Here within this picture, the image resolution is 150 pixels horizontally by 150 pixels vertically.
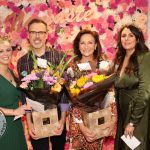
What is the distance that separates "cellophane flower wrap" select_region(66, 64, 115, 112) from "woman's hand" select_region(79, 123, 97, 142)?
18cm

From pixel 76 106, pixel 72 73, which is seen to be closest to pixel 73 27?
pixel 72 73

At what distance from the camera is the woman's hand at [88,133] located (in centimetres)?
266

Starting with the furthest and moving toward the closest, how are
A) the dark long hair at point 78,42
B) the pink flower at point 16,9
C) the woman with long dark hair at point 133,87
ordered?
the pink flower at point 16,9 < the dark long hair at point 78,42 < the woman with long dark hair at point 133,87

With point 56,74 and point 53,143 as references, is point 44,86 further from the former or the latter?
point 53,143

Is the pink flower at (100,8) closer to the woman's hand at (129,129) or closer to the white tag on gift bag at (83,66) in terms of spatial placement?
the white tag on gift bag at (83,66)

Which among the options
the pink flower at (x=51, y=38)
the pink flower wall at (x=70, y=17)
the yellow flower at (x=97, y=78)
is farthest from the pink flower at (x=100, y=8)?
the yellow flower at (x=97, y=78)

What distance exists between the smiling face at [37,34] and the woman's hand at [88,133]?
0.85m

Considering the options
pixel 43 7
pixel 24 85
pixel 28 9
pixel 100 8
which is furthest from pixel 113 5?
pixel 24 85

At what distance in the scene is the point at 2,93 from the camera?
266cm

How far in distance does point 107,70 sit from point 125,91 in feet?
1.01

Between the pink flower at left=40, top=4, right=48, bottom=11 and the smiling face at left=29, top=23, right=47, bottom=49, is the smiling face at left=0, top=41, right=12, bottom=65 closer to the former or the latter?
the smiling face at left=29, top=23, right=47, bottom=49

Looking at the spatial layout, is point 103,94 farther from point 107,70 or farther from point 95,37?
point 95,37

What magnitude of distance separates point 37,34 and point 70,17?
1.09m

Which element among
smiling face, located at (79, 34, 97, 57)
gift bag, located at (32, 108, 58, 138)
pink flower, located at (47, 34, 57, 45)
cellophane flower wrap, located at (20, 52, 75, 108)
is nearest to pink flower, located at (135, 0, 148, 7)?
pink flower, located at (47, 34, 57, 45)
